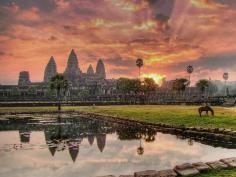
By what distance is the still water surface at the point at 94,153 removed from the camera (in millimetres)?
13117

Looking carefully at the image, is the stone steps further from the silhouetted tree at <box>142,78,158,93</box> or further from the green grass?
the silhouetted tree at <box>142,78,158,93</box>

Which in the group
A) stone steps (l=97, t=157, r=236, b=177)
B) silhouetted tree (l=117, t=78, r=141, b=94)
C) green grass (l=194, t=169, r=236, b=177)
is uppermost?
silhouetted tree (l=117, t=78, r=141, b=94)

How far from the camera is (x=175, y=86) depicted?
153 metres

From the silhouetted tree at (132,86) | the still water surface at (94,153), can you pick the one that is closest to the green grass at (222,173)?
the still water surface at (94,153)

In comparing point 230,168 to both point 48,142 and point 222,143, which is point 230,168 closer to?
point 222,143

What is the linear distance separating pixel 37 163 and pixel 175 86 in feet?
467

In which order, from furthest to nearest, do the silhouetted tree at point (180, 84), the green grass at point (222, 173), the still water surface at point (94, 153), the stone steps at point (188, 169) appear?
the silhouetted tree at point (180, 84)
the still water surface at point (94, 153)
the green grass at point (222, 173)
the stone steps at point (188, 169)

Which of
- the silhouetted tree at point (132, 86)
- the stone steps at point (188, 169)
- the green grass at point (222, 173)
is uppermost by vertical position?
the silhouetted tree at point (132, 86)

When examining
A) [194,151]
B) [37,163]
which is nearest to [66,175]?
[37,163]

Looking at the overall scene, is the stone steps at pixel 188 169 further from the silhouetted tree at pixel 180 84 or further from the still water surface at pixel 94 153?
the silhouetted tree at pixel 180 84

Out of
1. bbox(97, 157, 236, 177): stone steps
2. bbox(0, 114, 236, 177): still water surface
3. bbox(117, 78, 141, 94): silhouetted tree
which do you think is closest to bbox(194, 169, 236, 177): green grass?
bbox(97, 157, 236, 177): stone steps

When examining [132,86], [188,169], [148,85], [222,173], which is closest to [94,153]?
[188,169]

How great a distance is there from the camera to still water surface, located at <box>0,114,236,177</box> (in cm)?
1312

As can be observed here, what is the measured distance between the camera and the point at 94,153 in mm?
16203
